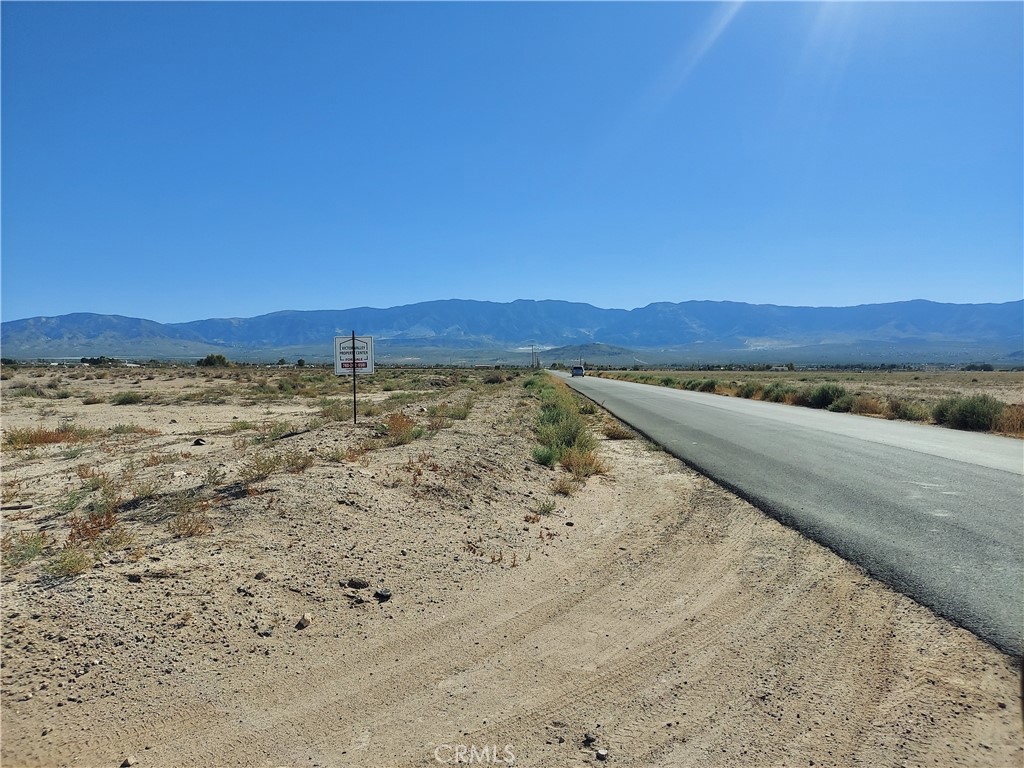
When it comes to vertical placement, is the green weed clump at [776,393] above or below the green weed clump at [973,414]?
below

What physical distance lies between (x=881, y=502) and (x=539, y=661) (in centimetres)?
670

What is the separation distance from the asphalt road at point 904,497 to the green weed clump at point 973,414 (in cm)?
141

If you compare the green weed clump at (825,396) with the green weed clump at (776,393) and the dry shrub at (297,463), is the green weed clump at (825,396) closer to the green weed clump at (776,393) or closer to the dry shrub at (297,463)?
the green weed clump at (776,393)

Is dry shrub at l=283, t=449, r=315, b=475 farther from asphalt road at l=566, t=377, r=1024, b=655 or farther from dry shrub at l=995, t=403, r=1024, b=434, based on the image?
dry shrub at l=995, t=403, r=1024, b=434

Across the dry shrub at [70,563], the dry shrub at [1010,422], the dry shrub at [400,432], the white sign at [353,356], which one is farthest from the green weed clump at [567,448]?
the dry shrub at [1010,422]

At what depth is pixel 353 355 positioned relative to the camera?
15.9 m

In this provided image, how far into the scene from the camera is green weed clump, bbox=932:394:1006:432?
61.2ft

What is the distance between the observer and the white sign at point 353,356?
15.9m

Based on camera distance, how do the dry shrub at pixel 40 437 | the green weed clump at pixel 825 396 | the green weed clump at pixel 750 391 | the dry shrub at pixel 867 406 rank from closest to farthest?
the dry shrub at pixel 40 437 → the dry shrub at pixel 867 406 → the green weed clump at pixel 825 396 → the green weed clump at pixel 750 391

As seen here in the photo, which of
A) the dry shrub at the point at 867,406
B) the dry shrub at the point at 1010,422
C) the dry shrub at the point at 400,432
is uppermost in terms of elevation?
the dry shrub at the point at 400,432

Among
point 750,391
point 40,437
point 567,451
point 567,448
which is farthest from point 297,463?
point 750,391

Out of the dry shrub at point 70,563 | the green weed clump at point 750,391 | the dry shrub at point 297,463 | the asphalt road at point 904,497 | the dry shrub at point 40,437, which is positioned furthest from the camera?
the green weed clump at point 750,391

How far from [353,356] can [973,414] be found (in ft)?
63.0

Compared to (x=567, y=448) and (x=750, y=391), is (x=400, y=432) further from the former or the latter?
(x=750, y=391)
